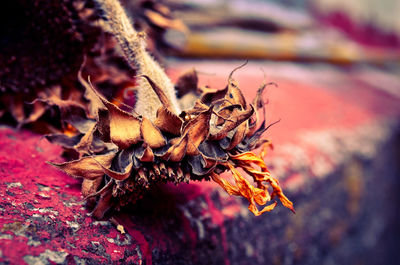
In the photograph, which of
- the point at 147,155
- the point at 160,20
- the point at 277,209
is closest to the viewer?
the point at 147,155

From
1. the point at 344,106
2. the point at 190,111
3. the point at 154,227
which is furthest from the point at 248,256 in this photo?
the point at 344,106

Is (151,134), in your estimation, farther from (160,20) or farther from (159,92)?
(160,20)

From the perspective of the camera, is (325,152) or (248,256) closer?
(248,256)

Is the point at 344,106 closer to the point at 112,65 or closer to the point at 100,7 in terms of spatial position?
the point at 112,65

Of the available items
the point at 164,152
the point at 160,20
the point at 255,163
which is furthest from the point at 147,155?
the point at 160,20

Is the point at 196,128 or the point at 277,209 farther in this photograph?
the point at 277,209
